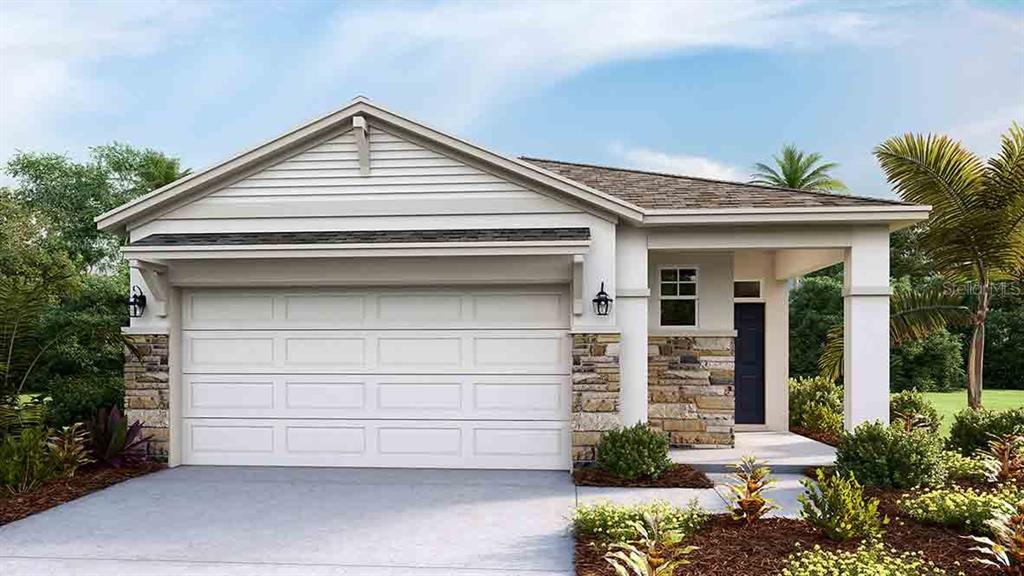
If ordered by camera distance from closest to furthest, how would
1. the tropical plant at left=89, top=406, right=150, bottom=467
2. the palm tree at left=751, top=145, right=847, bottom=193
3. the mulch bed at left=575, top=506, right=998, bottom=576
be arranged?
1. the mulch bed at left=575, top=506, right=998, bottom=576
2. the tropical plant at left=89, top=406, right=150, bottom=467
3. the palm tree at left=751, top=145, right=847, bottom=193

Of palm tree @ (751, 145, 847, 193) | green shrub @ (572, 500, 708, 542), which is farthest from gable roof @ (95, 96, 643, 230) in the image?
palm tree @ (751, 145, 847, 193)

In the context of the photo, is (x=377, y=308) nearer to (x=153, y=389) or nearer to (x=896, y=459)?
(x=153, y=389)

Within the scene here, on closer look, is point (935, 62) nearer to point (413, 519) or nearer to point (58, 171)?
point (413, 519)

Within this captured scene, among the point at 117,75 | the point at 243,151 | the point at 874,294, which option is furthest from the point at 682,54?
the point at 117,75

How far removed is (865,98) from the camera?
1850 cm

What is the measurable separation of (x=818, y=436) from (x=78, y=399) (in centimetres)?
1055

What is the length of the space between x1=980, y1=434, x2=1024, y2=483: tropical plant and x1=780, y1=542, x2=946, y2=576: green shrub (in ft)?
10.3

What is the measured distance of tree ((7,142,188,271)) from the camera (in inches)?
984

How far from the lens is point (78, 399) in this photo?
9.34 m

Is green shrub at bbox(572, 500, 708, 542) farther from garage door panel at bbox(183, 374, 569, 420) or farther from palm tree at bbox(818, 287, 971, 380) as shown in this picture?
palm tree at bbox(818, 287, 971, 380)

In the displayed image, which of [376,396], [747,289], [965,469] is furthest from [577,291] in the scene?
[965,469]

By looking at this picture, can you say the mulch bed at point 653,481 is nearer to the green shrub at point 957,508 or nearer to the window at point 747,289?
the green shrub at point 957,508

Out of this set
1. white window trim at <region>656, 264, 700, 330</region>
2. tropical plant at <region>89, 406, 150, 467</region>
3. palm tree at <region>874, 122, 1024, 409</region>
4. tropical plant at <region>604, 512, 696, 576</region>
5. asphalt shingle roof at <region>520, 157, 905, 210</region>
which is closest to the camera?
tropical plant at <region>604, 512, 696, 576</region>

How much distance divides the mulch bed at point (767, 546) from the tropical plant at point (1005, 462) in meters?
2.17
